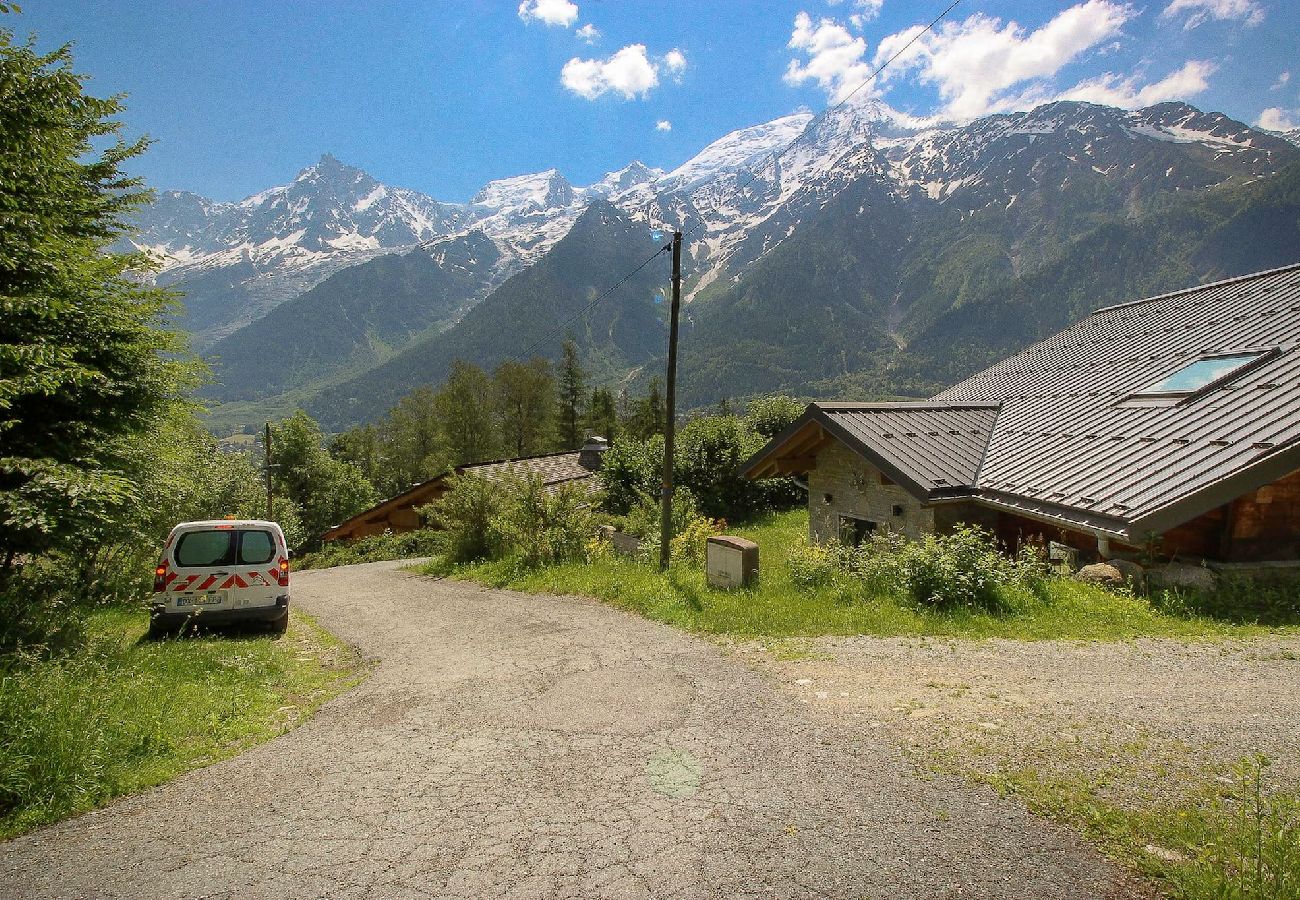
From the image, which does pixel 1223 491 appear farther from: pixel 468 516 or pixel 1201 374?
pixel 468 516

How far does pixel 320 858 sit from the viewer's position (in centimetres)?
354

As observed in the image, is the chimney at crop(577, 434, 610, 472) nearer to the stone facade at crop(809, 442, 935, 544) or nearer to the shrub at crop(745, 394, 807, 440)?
the shrub at crop(745, 394, 807, 440)

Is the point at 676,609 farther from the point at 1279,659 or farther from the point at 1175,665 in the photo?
the point at 1279,659

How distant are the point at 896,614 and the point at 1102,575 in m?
3.11

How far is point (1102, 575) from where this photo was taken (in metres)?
8.73

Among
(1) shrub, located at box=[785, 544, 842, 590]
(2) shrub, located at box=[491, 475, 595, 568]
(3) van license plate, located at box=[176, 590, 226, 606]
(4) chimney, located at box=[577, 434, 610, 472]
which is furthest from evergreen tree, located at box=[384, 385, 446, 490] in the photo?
(1) shrub, located at box=[785, 544, 842, 590]

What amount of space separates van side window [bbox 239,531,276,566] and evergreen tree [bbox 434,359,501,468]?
49.2m

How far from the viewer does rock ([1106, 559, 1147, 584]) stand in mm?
8438

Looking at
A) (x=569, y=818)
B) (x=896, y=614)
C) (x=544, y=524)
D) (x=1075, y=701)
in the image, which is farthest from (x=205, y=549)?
(x=1075, y=701)

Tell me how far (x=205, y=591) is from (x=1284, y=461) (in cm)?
1486

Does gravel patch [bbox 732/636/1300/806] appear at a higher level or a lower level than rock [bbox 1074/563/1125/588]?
lower

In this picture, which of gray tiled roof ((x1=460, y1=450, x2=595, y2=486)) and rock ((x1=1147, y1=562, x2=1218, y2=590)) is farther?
gray tiled roof ((x1=460, y1=450, x2=595, y2=486))

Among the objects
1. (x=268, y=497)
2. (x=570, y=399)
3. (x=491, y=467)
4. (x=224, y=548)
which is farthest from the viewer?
(x=570, y=399)

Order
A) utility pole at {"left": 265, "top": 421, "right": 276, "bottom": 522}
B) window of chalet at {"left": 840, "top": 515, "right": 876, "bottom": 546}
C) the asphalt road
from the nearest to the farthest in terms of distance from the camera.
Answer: the asphalt road, window of chalet at {"left": 840, "top": 515, "right": 876, "bottom": 546}, utility pole at {"left": 265, "top": 421, "right": 276, "bottom": 522}
